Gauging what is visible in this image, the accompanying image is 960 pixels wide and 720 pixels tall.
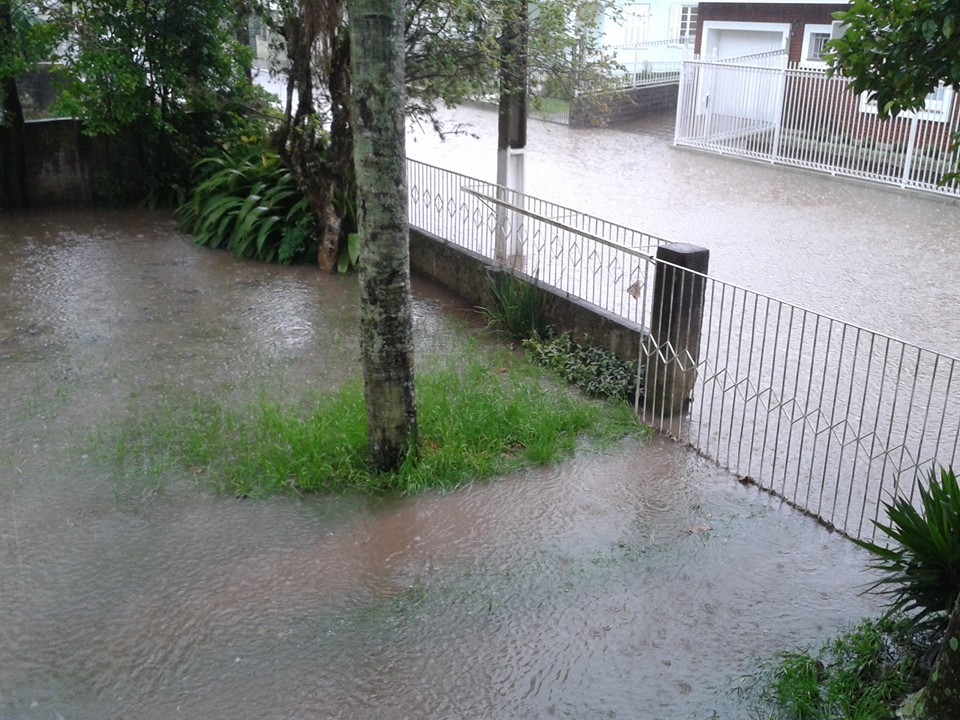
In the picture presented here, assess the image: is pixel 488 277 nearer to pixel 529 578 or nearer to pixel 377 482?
pixel 377 482

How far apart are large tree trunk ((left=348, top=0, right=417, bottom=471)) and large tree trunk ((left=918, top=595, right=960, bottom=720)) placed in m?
3.30

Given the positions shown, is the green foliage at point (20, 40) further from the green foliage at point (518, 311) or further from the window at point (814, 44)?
the window at point (814, 44)

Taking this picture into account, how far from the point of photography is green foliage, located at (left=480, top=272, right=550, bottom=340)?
8492mm

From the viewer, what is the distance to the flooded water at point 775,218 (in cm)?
1025

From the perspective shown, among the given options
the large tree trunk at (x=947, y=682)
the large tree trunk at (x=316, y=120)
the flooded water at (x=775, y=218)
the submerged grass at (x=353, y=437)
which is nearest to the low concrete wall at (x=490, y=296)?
the submerged grass at (x=353, y=437)

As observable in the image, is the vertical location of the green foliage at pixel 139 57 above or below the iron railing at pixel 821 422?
above

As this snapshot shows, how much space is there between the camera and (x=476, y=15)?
919 cm

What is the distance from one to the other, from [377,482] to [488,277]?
11.9 ft

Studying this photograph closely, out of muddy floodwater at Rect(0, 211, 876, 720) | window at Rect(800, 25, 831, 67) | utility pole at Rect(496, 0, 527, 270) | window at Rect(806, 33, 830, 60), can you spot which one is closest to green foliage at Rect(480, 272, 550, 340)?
utility pole at Rect(496, 0, 527, 270)

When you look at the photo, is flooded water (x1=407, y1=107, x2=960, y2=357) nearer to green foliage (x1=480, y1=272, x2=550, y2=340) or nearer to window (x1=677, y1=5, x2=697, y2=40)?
green foliage (x1=480, y1=272, x2=550, y2=340)

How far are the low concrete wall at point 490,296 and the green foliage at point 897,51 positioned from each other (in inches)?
119

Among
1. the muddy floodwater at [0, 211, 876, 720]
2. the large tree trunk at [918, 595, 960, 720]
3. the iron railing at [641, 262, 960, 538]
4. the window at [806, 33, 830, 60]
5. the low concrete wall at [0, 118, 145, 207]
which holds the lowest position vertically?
the muddy floodwater at [0, 211, 876, 720]

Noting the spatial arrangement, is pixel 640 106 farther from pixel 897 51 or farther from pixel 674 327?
pixel 897 51

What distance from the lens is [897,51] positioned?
4375mm
